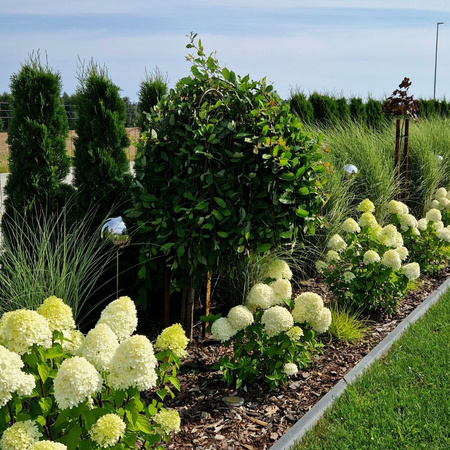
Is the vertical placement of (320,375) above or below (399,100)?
below

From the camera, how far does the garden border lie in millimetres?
3057

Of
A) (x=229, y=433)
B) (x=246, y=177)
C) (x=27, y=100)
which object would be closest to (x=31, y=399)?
(x=229, y=433)

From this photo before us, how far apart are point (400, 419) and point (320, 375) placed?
68 centimetres

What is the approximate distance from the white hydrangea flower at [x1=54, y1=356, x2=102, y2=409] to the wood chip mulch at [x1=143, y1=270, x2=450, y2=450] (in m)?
1.05

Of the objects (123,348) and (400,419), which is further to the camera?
(400,419)

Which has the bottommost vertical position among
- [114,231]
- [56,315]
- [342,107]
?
[56,315]

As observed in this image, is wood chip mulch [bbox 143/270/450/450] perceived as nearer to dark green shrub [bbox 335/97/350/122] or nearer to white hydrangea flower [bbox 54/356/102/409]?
white hydrangea flower [bbox 54/356/102/409]

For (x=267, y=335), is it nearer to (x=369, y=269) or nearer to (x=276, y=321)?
(x=276, y=321)

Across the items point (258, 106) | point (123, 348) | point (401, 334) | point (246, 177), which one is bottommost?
point (401, 334)

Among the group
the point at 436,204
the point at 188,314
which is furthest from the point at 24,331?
the point at 436,204

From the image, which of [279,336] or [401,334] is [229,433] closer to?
[279,336]

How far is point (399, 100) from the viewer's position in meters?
8.58

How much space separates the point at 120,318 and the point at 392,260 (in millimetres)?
2792

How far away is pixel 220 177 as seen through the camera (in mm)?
3859
